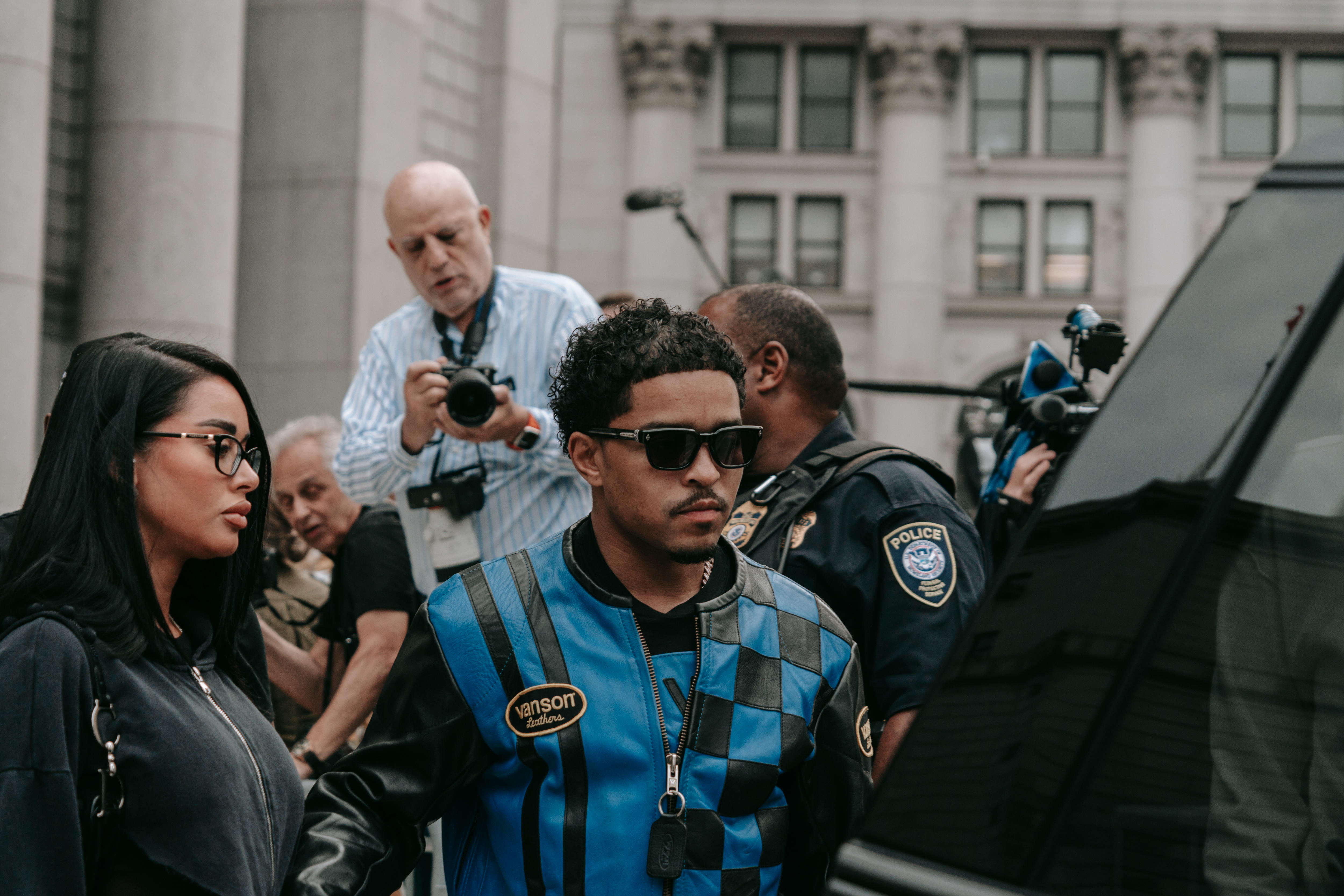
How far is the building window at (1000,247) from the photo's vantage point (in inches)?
1206

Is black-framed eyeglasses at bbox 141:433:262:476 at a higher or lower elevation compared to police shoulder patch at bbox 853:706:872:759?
higher

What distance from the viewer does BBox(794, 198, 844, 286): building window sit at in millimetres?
30703

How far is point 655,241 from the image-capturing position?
95.9 ft

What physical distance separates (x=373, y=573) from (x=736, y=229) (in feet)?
87.8

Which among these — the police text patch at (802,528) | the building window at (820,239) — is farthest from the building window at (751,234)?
the police text patch at (802,528)

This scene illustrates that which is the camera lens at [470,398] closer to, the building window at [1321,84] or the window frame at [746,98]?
the window frame at [746,98]

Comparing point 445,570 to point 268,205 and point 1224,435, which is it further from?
point 268,205

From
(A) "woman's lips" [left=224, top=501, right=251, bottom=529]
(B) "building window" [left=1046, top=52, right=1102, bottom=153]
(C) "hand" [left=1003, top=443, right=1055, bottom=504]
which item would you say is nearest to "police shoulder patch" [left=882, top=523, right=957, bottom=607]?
(C) "hand" [left=1003, top=443, right=1055, bottom=504]

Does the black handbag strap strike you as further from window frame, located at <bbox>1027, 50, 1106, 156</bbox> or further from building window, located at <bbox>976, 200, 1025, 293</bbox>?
window frame, located at <bbox>1027, 50, 1106, 156</bbox>

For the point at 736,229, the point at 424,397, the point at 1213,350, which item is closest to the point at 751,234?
the point at 736,229

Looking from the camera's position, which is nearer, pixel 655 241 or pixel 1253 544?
pixel 1253 544

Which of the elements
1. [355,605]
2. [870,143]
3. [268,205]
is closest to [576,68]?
[870,143]

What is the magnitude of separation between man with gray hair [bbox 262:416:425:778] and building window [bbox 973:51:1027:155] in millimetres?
27774

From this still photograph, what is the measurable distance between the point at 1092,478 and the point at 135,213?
1326cm
